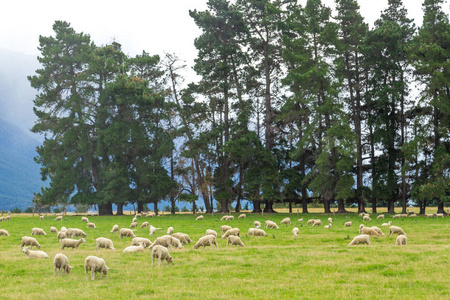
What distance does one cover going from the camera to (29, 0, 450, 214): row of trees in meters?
45.5

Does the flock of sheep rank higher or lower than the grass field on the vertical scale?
higher

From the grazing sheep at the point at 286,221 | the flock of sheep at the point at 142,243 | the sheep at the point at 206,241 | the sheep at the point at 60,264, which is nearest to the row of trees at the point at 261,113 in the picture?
the grazing sheep at the point at 286,221

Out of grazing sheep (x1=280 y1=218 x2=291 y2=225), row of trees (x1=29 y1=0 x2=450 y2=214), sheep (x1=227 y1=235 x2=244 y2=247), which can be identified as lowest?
grazing sheep (x1=280 y1=218 x2=291 y2=225)

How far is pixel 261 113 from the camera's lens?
57.9 metres

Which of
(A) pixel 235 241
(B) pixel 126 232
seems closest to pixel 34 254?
(B) pixel 126 232

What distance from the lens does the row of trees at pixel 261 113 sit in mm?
45500

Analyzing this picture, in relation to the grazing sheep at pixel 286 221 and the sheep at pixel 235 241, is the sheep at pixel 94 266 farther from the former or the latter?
the grazing sheep at pixel 286 221

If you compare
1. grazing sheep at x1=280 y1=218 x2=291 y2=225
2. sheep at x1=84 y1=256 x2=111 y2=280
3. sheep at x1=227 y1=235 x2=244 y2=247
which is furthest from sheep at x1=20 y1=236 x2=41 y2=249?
grazing sheep at x1=280 y1=218 x2=291 y2=225

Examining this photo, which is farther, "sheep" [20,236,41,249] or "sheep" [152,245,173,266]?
"sheep" [20,236,41,249]

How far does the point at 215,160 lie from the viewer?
54031 mm

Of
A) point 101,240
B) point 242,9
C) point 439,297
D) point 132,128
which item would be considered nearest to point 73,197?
point 132,128

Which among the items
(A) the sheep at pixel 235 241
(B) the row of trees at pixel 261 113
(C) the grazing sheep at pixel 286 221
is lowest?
(C) the grazing sheep at pixel 286 221

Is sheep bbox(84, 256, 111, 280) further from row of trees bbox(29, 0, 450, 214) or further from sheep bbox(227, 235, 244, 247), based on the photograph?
row of trees bbox(29, 0, 450, 214)

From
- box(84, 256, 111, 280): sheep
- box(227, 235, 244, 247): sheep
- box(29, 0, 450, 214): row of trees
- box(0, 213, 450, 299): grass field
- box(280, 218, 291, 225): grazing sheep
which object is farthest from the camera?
box(29, 0, 450, 214): row of trees
